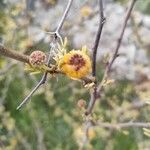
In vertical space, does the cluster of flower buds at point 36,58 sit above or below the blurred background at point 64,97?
below

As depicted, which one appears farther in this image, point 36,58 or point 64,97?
point 64,97

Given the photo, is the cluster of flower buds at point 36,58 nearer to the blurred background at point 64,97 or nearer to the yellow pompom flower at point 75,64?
the yellow pompom flower at point 75,64

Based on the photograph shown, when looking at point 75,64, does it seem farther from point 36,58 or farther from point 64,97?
point 64,97

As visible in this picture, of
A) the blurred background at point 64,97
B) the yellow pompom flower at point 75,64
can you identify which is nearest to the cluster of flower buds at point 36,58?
the yellow pompom flower at point 75,64

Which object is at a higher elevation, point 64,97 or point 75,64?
point 64,97

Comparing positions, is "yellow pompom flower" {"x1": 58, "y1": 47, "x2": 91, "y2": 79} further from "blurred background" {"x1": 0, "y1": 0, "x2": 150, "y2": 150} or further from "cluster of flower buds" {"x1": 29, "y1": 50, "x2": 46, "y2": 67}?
"blurred background" {"x1": 0, "y1": 0, "x2": 150, "y2": 150}

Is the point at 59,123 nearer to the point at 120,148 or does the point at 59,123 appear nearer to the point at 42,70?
the point at 120,148

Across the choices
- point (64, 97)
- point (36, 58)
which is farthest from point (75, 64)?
point (64, 97)

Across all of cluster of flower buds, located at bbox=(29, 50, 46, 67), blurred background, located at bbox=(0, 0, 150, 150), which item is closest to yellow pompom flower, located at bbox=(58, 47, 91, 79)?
cluster of flower buds, located at bbox=(29, 50, 46, 67)
